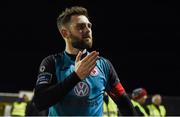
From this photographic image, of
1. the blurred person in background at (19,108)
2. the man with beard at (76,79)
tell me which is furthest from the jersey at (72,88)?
the blurred person in background at (19,108)

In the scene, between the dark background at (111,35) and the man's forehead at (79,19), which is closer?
the man's forehead at (79,19)

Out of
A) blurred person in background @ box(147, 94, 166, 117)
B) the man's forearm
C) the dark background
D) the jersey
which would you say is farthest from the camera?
the dark background

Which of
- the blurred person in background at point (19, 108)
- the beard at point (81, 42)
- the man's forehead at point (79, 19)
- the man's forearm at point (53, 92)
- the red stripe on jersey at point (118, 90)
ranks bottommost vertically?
the man's forearm at point (53, 92)

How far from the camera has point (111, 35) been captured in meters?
24.5

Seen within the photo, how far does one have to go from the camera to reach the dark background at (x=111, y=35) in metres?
23.4

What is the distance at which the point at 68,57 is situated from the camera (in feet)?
10.4

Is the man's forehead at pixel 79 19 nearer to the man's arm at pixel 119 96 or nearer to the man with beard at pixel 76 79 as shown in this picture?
the man with beard at pixel 76 79

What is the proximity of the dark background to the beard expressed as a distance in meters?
19.8

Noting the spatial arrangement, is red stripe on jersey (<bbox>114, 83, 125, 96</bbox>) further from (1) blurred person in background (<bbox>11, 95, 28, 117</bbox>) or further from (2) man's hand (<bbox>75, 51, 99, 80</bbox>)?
(1) blurred person in background (<bbox>11, 95, 28, 117</bbox>)

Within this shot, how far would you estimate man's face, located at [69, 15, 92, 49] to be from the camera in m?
3.03

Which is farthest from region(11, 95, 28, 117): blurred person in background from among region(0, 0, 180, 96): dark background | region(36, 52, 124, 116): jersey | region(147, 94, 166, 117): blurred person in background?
region(0, 0, 180, 96): dark background

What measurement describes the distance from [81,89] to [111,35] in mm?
21595

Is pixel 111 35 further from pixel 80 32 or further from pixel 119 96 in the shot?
pixel 80 32

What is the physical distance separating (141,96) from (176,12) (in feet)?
47.1
